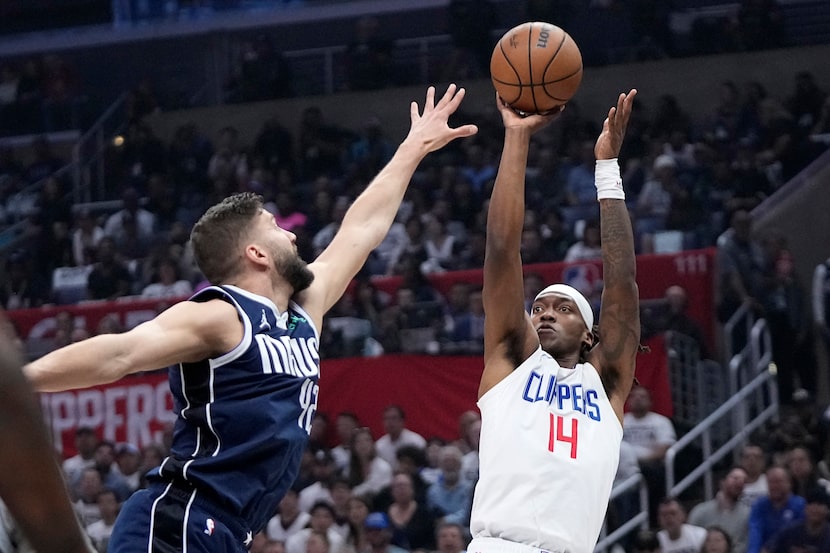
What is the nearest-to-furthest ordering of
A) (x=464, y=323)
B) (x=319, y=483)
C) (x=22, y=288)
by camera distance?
(x=319, y=483), (x=464, y=323), (x=22, y=288)

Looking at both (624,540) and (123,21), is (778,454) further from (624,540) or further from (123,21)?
(123,21)

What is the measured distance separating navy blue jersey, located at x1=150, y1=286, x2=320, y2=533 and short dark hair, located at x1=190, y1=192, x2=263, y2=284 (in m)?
0.15

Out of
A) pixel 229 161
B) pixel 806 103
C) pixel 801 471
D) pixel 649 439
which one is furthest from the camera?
pixel 229 161

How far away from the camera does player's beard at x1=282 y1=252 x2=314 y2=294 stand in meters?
4.88

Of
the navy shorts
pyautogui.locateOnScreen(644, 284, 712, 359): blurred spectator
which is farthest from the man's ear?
pyautogui.locateOnScreen(644, 284, 712, 359): blurred spectator

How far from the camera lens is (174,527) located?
4.55 meters

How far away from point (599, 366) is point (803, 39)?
13.5 metres

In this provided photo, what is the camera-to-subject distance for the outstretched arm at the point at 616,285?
5707mm

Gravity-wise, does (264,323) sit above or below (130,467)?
above

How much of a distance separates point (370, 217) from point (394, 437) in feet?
20.5

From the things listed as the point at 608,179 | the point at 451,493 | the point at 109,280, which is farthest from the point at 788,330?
the point at 109,280

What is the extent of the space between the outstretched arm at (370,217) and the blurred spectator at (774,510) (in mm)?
4900

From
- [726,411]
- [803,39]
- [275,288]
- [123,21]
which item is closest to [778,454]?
[726,411]

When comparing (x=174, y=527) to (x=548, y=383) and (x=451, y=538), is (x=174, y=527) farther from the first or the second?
(x=451, y=538)
